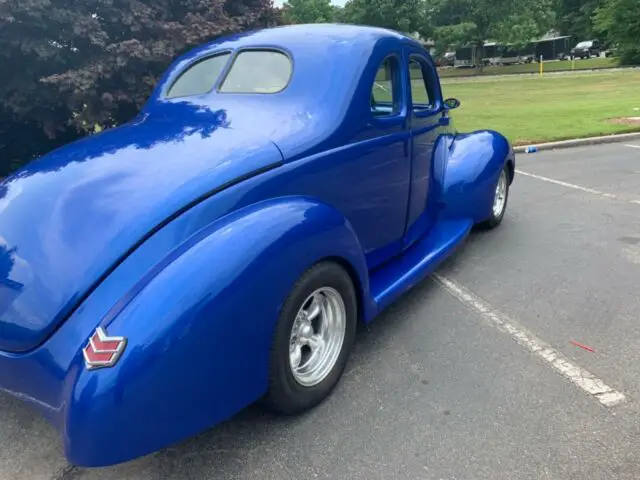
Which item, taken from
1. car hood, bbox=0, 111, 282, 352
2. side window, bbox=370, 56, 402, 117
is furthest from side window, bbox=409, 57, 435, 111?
car hood, bbox=0, 111, 282, 352

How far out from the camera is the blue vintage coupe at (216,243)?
204 cm

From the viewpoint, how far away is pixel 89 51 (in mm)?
7320

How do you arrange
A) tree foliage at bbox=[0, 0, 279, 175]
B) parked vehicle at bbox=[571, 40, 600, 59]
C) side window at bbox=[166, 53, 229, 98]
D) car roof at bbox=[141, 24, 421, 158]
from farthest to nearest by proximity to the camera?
parked vehicle at bbox=[571, 40, 600, 59] → tree foliage at bbox=[0, 0, 279, 175] → side window at bbox=[166, 53, 229, 98] → car roof at bbox=[141, 24, 421, 158]

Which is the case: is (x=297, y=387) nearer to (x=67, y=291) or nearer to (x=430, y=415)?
(x=430, y=415)

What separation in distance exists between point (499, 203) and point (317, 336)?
341 cm

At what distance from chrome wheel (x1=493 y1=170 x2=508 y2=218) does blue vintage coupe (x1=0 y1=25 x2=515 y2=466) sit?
1817 millimetres

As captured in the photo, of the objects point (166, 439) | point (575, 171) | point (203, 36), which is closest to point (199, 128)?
point (166, 439)

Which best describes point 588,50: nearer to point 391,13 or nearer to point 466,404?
point 391,13

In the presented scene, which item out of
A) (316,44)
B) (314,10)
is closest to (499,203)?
(316,44)

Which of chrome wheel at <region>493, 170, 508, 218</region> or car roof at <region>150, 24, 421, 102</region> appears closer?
car roof at <region>150, 24, 421, 102</region>

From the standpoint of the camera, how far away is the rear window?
138 inches

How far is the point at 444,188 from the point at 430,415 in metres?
2.43

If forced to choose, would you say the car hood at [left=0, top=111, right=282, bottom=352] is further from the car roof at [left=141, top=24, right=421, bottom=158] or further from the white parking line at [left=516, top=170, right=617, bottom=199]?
the white parking line at [left=516, top=170, right=617, bottom=199]

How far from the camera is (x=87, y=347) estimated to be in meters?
2.04
